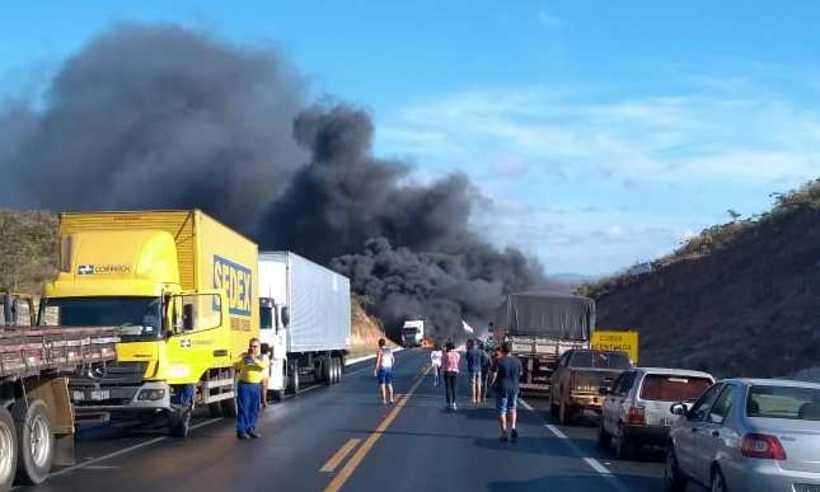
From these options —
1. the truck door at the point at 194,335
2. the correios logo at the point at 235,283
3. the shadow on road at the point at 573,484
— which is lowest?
the shadow on road at the point at 573,484

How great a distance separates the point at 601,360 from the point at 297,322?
36.4 ft

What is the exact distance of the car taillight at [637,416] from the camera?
50.5 ft

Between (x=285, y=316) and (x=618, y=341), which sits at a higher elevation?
(x=285, y=316)

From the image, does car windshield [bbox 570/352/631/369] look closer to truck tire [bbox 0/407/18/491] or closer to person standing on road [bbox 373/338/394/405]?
person standing on road [bbox 373/338/394/405]

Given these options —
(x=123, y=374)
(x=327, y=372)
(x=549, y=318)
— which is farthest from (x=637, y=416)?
(x=327, y=372)

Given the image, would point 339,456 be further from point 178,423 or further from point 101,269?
point 101,269

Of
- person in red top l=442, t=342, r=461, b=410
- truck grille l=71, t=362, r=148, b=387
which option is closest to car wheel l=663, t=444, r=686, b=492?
truck grille l=71, t=362, r=148, b=387

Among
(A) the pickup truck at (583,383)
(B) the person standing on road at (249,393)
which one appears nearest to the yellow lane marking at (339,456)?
(B) the person standing on road at (249,393)

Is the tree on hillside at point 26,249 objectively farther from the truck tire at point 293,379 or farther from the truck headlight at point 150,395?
the truck headlight at point 150,395

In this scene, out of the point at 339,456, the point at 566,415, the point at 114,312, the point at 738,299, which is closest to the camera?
the point at 339,456

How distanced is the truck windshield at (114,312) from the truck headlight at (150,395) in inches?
34.4

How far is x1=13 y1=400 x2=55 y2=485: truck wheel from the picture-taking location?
12.5 m

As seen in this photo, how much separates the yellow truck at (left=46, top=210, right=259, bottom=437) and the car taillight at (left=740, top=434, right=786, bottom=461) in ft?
34.8

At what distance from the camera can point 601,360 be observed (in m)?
23.1
